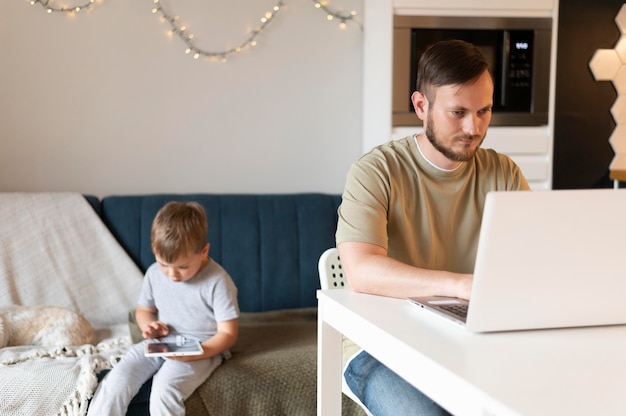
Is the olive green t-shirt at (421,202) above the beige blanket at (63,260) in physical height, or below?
above

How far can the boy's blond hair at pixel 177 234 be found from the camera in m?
2.19

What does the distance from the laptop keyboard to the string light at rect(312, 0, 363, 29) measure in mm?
2396

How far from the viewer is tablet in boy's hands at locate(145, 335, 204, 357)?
2045mm

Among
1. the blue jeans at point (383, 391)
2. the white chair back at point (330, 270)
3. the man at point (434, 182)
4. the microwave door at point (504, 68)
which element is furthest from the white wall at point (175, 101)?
the blue jeans at point (383, 391)

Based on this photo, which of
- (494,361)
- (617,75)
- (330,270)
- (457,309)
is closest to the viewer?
(494,361)

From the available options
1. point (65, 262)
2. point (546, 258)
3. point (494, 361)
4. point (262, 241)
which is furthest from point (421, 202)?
point (65, 262)

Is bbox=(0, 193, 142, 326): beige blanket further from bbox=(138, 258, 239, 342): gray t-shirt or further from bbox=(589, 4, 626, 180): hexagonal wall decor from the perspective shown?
bbox=(589, 4, 626, 180): hexagonal wall decor

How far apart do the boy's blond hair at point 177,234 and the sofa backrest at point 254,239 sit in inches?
27.5

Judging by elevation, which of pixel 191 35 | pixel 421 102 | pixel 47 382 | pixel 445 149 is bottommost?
pixel 47 382

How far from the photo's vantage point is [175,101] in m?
3.29

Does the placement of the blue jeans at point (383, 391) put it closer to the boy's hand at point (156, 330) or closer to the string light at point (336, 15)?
the boy's hand at point (156, 330)

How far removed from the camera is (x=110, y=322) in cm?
280

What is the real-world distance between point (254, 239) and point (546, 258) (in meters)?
2.04

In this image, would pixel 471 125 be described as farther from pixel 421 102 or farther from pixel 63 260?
pixel 63 260
